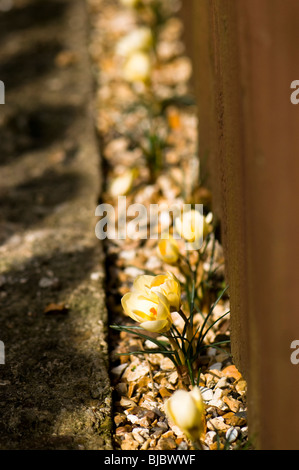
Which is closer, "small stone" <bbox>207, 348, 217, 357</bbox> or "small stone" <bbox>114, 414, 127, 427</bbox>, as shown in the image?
"small stone" <bbox>114, 414, 127, 427</bbox>

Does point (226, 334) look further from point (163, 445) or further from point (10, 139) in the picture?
point (10, 139)

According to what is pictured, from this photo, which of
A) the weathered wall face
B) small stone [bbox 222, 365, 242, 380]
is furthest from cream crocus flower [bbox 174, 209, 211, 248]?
small stone [bbox 222, 365, 242, 380]

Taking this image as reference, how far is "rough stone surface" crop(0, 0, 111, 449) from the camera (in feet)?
5.14

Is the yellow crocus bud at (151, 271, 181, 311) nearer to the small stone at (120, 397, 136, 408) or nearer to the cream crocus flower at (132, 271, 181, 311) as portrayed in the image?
the cream crocus flower at (132, 271, 181, 311)

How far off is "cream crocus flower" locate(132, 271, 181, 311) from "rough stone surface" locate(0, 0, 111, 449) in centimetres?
33

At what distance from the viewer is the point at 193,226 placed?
174cm

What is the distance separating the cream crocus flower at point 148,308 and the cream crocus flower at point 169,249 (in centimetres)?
29

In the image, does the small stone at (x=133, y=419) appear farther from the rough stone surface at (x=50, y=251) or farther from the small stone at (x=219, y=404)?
the small stone at (x=219, y=404)

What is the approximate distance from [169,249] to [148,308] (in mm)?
322

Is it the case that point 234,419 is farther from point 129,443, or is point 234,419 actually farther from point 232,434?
point 129,443

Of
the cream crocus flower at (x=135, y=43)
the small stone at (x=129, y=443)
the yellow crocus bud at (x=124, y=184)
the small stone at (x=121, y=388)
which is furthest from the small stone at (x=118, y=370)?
the cream crocus flower at (x=135, y=43)

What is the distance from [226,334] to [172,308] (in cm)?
38

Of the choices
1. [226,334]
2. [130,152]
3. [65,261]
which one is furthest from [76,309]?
[130,152]

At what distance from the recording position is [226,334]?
1825 millimetres
